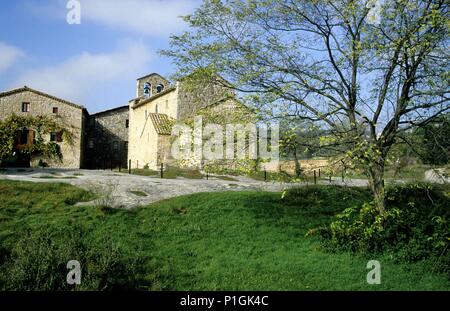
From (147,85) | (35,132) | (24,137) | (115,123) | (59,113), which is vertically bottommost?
(24,137)

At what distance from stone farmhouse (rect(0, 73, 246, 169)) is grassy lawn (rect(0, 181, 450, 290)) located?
10.6 m

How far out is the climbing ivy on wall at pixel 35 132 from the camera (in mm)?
38094

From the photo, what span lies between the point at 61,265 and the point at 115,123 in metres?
40.4

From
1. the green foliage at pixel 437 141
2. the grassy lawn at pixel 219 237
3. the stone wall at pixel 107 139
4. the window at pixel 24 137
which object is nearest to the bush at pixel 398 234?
the grassy lawn at pixel 219 237

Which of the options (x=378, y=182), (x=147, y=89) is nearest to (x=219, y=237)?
(x=378, y=182)

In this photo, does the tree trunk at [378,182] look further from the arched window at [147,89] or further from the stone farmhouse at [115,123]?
the arched window at [147,89]

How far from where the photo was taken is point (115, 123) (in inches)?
1906

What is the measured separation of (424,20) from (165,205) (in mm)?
10791

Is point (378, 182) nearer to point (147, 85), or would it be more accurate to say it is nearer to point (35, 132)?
point (35, 132)

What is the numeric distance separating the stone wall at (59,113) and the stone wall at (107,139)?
439 cm

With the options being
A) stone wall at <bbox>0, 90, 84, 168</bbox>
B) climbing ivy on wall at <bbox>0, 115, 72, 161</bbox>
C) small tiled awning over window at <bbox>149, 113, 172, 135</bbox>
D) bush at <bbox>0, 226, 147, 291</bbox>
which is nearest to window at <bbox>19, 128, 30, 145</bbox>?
climbing ivy on wall at <bbox>0, 115, 72, 161</bbox>

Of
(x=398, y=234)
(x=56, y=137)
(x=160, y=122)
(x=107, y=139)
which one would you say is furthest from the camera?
(x=107, y=139)

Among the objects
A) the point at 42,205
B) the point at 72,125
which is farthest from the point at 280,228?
the point at 72,125
